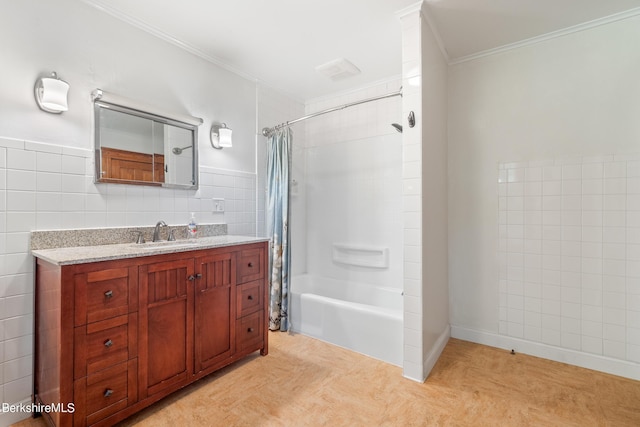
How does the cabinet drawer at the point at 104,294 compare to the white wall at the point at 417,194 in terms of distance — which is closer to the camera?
the cabinet drawer at the point at 104,294

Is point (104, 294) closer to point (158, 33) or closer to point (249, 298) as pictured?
point (249, 298)

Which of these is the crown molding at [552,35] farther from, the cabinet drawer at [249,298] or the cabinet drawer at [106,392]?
the cabinet drawer at [106,392]

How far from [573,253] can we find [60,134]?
358 centimetres

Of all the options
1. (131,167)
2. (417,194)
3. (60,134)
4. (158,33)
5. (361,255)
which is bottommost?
(361,255)

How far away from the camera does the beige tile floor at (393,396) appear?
162 cm

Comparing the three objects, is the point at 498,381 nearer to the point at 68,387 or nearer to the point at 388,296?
the point at 388,296

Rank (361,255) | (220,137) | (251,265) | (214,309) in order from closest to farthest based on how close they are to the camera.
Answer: (214,309), (251,265), (220,137), (361,255)

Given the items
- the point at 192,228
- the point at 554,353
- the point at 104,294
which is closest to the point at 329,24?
the point at 192,228

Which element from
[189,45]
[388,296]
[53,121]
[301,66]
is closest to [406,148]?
[301,66]

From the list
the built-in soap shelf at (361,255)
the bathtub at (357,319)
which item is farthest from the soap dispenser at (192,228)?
the built-in soap shelf at (361,255)

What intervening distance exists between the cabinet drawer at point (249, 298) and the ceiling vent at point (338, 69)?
6.63 feet

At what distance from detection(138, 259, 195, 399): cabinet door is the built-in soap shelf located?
5.99ft

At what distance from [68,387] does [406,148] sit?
2233 millimetres

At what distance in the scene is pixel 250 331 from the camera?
2221mm
